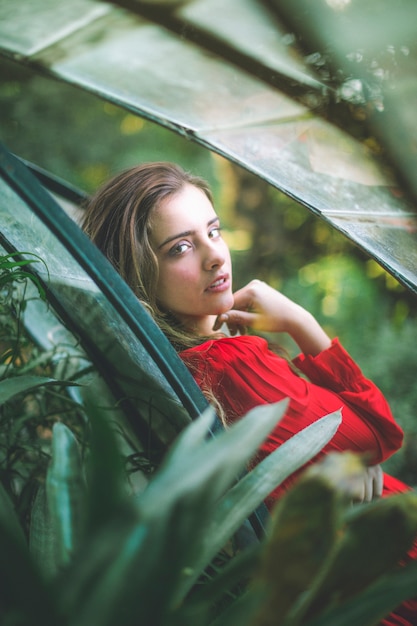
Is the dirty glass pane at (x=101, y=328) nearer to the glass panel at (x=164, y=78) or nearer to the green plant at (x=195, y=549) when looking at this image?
the green plant at (x=195, y=549)

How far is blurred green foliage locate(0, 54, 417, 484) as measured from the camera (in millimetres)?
2139

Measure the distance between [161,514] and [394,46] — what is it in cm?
95

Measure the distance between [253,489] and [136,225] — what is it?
571 mm

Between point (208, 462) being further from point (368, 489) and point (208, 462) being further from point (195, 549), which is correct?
point (368, 489)

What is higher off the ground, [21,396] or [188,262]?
[188,262]

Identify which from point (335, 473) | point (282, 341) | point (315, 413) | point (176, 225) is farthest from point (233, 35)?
point (282, 341)

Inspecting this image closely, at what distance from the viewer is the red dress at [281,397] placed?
850mm

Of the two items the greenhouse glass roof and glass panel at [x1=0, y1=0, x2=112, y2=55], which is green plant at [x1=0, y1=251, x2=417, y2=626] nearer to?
the greenhouse glass roof

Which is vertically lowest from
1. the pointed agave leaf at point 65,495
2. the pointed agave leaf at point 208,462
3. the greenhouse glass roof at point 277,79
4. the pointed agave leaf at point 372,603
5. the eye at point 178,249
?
the pointed agave leaf at point 372,603

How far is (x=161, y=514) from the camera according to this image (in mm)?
319

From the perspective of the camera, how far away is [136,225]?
93 centimetres

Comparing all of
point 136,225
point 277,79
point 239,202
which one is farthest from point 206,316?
point 239,202

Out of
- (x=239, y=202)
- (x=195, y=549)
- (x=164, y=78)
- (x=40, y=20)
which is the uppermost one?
(x=40, y=20)

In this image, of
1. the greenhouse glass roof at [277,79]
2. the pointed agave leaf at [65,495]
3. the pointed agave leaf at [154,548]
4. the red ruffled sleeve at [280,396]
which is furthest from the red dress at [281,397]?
the pointed agave leaf at [154,548]
